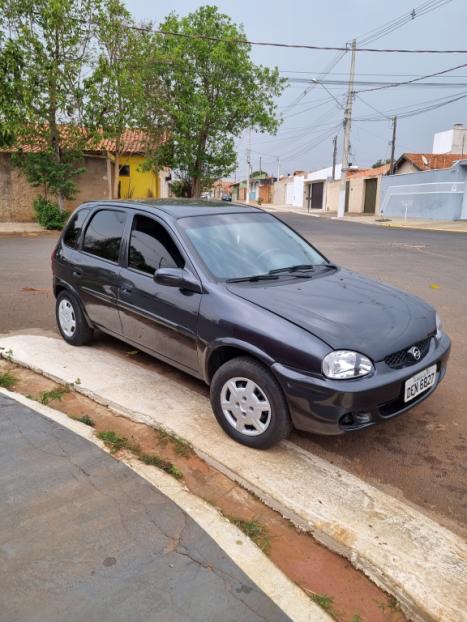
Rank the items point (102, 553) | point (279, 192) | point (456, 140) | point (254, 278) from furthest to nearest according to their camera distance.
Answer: point (279, 192), point (456, 140), point (254, 278), point (102, 553)

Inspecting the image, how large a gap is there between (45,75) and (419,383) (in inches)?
689

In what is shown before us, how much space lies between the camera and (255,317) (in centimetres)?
321

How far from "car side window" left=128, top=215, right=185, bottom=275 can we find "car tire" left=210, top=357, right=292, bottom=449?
1.01 m

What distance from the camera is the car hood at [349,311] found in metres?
3.05

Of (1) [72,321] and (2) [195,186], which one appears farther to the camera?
(2) [195,186]

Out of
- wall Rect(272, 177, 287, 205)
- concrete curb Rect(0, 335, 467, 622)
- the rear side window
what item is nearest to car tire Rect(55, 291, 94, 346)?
the rear side window

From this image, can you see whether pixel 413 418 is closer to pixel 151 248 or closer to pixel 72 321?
pixel 151 248

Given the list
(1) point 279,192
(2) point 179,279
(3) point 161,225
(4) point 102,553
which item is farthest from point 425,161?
(4) point 102,553

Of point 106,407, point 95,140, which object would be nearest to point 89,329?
point 106,407

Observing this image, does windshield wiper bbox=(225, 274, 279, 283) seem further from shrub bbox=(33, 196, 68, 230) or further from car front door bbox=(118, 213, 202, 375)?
shrub bbox=(33, 196, 68, 230)

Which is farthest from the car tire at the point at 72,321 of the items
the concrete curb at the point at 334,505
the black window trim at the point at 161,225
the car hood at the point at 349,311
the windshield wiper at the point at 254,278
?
the car hood at the point at 349,311

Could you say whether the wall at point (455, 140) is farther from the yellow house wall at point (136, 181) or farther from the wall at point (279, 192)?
the yellow house wall at point (136, 181)

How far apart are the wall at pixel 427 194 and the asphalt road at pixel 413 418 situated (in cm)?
1838

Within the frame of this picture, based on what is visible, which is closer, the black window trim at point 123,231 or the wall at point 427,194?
the black window trim at point 123,231
